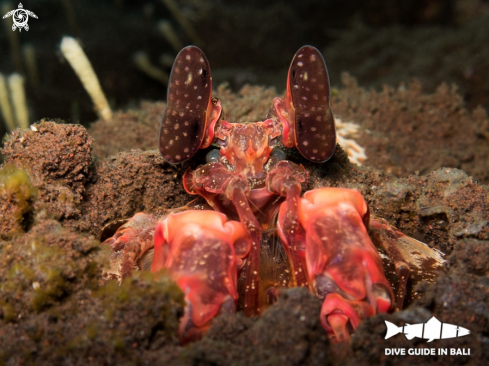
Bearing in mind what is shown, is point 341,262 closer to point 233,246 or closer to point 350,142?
point 233,246

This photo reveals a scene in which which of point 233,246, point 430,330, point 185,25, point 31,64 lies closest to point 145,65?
point 185,25

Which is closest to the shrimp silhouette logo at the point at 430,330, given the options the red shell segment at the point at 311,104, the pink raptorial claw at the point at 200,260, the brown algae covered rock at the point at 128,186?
the pink raptorial claw at the point at 200,260

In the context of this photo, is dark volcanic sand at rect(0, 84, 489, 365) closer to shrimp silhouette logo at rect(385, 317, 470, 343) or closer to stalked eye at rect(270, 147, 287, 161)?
shrimp silhouette logo at rect(385, 317, 470, 343)

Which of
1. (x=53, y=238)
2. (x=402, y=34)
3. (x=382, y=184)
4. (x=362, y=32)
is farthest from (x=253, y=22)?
(x=53, y=238)

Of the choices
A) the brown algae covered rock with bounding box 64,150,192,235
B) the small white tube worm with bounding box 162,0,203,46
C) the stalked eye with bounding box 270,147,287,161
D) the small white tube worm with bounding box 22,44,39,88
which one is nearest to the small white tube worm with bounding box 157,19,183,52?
the small white tube worm with bounding box 162,0,203,46

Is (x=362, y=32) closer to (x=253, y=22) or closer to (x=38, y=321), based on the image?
(x=253, y=22)

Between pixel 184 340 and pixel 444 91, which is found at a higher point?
pixel 444 91
